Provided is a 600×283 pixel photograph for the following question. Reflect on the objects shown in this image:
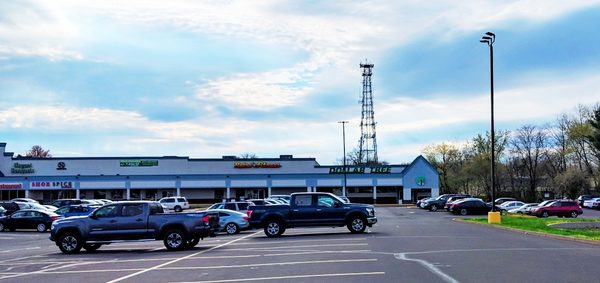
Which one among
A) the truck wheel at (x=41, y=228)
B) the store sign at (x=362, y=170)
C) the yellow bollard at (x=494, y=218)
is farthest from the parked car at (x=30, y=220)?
the store sign at (x=362, y=170)

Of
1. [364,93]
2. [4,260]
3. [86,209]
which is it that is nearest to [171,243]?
[4,260]

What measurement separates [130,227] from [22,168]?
6787 cm

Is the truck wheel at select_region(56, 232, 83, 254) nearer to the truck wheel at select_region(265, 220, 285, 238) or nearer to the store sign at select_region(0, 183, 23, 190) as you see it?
the truck wheel at select_region(265, 220, 285, 238)

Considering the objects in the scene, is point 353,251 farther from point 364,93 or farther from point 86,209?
point 364,93

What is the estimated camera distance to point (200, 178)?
3194 inches

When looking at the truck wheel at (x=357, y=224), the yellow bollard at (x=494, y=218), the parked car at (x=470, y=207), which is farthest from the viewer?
the parked car at (x=470, y=207)

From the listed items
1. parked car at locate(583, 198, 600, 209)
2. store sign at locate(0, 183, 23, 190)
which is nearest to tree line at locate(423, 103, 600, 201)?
parked car at locate(583, 198, 600, 209)

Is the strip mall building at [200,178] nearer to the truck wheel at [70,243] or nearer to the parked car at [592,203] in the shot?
the parked car at [592,203]

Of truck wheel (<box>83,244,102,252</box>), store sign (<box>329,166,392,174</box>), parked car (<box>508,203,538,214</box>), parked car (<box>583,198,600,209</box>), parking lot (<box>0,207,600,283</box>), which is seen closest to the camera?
parking lot (<box>0,207,600,283</box>)

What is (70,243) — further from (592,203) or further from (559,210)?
(592,203)

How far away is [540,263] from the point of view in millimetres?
14141

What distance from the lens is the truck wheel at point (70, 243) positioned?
69.0 feet

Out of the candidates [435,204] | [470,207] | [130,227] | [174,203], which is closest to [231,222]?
[130,227]

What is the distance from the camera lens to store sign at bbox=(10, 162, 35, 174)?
81.1 m
